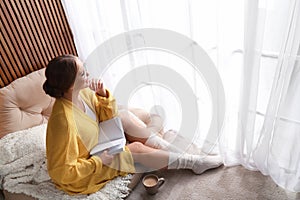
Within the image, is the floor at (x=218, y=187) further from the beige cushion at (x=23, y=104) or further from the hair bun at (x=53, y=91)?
the hair bun at (x=53, y=91)

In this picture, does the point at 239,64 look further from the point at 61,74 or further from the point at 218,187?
the point at 61,74

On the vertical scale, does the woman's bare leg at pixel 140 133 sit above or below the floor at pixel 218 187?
above

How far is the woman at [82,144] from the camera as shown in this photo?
120 centimetres

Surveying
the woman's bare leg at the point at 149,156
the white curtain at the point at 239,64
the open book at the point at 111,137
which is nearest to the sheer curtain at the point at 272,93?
the white curtain at the point at 239,64

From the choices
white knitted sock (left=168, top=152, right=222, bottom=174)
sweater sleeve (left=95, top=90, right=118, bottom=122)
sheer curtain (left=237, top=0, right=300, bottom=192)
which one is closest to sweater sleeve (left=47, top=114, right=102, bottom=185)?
sweater sleeve (left=95, top=90, right=118, bottom=122)

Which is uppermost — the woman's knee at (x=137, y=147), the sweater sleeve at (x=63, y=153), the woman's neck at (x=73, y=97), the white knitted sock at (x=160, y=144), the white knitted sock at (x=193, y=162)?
the woman's neck at (x=73, y=97)

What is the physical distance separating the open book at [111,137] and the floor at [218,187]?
0.31 m

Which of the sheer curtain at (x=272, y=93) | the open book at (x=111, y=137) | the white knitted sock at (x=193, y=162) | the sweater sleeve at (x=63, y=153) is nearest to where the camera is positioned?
the sheer curtain at (x=272, y=93)

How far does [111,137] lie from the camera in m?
1.49

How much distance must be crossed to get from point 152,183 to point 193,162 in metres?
0.28

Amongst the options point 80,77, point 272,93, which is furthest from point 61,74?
point 272,93

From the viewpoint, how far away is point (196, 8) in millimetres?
1276

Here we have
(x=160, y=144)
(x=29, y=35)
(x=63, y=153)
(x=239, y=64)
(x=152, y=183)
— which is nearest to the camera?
(x=63, y=153)

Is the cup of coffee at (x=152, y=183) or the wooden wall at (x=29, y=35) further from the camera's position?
the wooden wall at (x=29, y=35)
